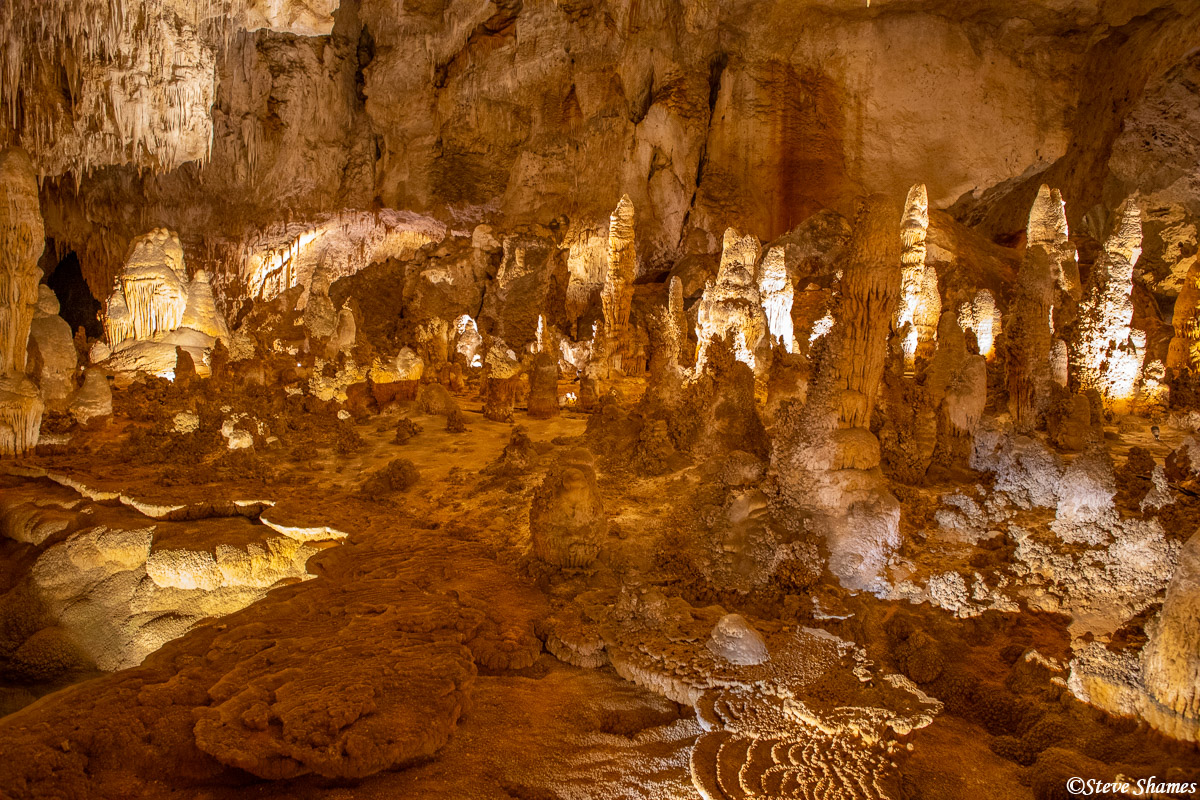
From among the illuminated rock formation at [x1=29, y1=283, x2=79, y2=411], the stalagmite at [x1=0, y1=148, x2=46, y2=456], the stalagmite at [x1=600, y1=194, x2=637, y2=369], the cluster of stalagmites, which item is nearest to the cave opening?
the cluster of stalagmites

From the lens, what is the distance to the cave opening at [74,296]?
74.4 ft

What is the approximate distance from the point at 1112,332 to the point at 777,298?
18.1 feet

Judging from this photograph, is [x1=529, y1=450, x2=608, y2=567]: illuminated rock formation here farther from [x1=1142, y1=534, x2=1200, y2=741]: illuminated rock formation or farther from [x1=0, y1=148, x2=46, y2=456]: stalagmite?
[x1=0, y1=148, x2=46, y2=456]: stalagmite

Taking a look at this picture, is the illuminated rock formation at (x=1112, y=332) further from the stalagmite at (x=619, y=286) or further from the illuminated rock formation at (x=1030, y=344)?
the stalagmite at (x=619, y=286)

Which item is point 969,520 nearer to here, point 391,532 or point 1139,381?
point 391,532

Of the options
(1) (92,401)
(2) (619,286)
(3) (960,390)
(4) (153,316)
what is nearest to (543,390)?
(2) (619,286)

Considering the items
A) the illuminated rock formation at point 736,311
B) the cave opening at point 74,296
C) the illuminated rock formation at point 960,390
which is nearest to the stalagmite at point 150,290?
the cave opening at point 74,296

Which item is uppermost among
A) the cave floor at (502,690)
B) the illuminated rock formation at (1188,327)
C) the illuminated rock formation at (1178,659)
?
the illuminated rock formation at (1188,327)

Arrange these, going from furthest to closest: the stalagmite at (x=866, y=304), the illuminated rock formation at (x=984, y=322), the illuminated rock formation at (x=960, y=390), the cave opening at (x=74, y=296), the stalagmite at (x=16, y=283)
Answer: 1. the cave opening at (x=74, y=296)
2. the illuminated rock formation at (x=984, y=322)
3. the stalagmite at (x=16, y=283)
4. the illuminated rock formation at (x=960, y=390)
5. the stalagmite at (x=866, y=304)

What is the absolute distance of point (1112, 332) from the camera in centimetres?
1055

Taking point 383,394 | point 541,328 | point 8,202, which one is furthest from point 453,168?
point 8,202

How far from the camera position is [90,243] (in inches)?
788

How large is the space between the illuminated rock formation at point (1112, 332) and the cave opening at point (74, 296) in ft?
88.2

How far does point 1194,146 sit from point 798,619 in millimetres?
19343
